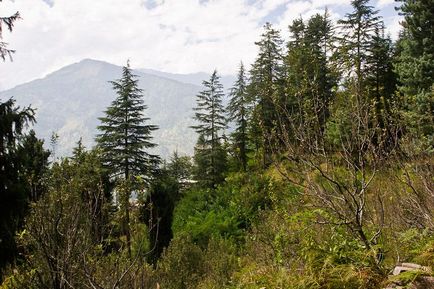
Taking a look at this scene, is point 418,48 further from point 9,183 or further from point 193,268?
point 9,183

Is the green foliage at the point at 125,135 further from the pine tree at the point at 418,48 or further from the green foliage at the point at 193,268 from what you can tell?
the pine tree at the point at 418,48

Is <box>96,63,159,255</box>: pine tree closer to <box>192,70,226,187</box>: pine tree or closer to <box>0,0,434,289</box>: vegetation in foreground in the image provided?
<box>0,0,434,289</box>: vegetation in foreground

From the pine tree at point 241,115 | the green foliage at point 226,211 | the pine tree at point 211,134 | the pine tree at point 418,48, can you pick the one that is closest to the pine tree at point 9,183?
the green foliage at point 226,211

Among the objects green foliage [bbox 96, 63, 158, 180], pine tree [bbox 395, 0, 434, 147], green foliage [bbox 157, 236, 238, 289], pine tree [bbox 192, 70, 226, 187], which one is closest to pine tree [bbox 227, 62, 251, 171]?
pine tree [bbox 192, 70, 226, 187]

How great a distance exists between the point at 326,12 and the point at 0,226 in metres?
35.6

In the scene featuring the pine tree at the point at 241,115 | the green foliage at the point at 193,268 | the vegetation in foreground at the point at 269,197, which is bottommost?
the green foliage at the point at 193,268

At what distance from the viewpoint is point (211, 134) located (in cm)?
3166

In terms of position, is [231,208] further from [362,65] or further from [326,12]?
[326,12]

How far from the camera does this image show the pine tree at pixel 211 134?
1172 inches

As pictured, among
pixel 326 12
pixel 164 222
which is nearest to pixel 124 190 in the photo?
pixel 164 222

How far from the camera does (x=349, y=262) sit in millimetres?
4164

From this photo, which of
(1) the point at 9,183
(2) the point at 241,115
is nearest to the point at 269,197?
(1) the point at 9,183

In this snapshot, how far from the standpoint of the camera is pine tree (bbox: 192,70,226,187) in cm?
2978

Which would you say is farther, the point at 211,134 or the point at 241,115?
the point at 211,134
